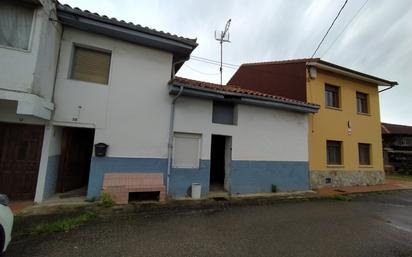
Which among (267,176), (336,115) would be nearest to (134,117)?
(267,176)

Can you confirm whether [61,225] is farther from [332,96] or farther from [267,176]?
[332,96]

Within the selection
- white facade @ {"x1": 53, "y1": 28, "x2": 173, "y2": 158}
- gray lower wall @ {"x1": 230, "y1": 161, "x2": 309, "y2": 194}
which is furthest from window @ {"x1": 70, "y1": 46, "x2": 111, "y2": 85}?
gray lower wall @ {"x1": 230, "y1": 161, "x2": 309, "y2": 194}

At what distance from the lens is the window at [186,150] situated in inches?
295

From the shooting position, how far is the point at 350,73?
453 inches

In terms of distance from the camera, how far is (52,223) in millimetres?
4648

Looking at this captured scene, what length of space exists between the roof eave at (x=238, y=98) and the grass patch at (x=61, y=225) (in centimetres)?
443

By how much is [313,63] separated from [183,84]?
721 centimetres

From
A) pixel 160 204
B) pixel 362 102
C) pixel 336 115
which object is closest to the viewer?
pixel 160 204

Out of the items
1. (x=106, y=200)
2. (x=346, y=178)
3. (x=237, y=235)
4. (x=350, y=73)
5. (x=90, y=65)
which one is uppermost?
(x=350, y=73)

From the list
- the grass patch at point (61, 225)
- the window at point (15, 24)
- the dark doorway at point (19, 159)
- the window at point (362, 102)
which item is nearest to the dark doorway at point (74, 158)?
the dark doorway at point (19, 159)

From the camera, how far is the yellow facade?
10.5m

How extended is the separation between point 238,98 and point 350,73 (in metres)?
7.63

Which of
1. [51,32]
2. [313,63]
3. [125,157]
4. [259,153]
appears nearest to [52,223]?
[125,157]

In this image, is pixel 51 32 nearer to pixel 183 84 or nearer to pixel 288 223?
pixel 183 84
